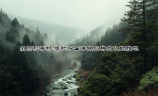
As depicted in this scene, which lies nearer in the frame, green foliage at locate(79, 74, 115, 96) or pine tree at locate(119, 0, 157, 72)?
pine tree at locate(119, 0, 157, 72)

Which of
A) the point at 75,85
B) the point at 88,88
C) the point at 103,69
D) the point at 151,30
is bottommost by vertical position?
the point at 75,85

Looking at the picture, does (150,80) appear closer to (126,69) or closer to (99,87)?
(99,87)

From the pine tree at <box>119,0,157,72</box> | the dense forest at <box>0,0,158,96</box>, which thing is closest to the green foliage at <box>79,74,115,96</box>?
the dense forest at <box>0,0,158,96</box>

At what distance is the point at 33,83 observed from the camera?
44.2 meters

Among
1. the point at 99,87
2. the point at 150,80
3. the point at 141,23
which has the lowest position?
the point at 99,87

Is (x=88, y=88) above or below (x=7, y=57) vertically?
below

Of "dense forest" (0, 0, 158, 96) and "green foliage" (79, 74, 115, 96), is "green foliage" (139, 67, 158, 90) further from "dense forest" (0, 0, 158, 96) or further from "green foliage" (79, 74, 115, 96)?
"green foliage" (79, 74, 115, 96)

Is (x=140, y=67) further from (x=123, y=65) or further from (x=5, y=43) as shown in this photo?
(x=5, y=43)

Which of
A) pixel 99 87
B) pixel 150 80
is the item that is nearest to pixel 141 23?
pixel 150 80

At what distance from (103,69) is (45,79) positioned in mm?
36579

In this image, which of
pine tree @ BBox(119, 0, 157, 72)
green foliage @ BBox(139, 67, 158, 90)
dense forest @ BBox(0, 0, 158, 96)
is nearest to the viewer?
green foliage @ BBox(139, 67, 158, 90)

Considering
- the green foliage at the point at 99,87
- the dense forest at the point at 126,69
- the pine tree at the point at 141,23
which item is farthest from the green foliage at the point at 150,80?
the green foliage at the point at 99,87

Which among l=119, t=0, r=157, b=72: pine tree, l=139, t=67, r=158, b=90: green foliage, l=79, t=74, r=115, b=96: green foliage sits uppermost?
l=119, t=0, r=157, b=72: pine tree

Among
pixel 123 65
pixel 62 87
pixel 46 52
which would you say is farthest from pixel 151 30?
pixel 46 52
